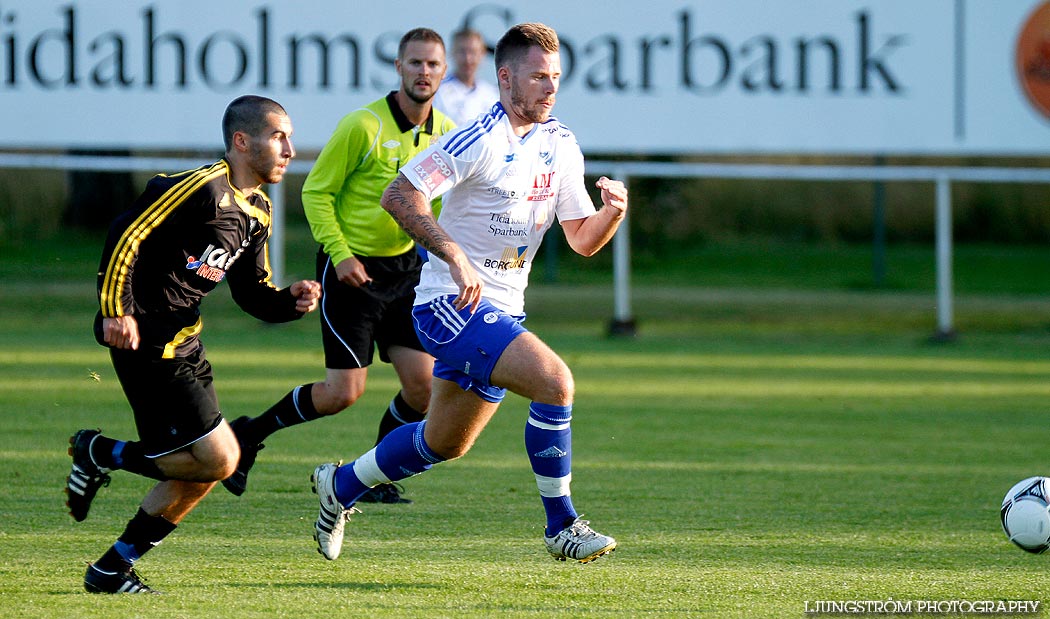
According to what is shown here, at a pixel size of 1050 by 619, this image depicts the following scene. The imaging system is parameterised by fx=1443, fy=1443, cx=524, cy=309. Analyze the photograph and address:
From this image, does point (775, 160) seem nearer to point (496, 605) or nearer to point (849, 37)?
point (849, 37)

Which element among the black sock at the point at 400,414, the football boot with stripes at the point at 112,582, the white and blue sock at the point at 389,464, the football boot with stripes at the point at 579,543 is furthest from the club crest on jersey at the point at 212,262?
the black sock at the point at 400,414

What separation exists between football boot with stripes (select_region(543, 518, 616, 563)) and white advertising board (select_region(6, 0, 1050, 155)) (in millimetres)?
12382

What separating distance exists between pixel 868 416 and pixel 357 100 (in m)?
8.82

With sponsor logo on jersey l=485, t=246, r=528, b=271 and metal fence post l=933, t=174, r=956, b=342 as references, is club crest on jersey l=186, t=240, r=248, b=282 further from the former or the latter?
metal fence post l=933, t=174, r=956, b=342

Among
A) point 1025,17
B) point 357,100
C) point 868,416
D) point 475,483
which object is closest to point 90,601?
point 475,483

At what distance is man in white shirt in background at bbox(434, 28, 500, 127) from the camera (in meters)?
9.00

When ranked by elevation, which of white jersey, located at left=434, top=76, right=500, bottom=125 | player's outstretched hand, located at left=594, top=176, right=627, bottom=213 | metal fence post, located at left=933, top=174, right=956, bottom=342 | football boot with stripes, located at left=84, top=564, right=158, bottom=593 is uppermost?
white jersey, located at left=434, top=76, right=500, bottom=125

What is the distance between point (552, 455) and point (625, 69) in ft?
41.4

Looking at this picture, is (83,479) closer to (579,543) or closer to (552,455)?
(552,455)

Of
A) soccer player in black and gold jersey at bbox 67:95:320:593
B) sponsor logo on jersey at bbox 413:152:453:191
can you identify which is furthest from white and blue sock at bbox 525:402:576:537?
soccer player in black and gold jersey at bbox 67:95:320:593

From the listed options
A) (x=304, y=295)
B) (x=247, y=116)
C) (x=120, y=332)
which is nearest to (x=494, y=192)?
(x=304, y=295)

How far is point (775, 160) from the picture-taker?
24.1m

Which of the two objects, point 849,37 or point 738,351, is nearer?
point 738,351

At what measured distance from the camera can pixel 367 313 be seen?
705 centimetres
